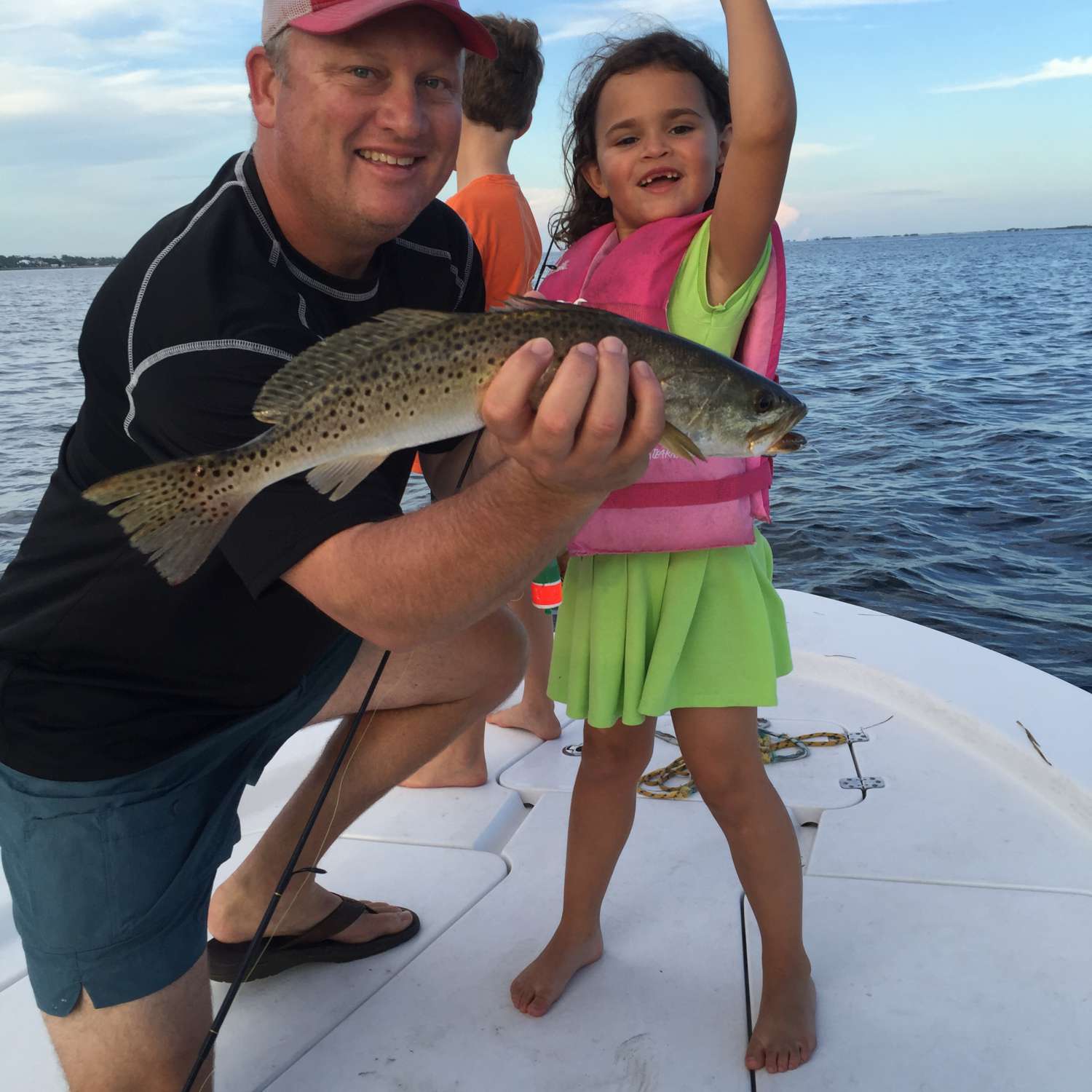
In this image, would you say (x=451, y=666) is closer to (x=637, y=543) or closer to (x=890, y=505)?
(x=637, y=543)

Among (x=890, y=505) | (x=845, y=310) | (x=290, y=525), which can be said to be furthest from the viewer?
(x=845, y=310)

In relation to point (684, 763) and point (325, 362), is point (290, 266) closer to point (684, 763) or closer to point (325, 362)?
point (325, 362)

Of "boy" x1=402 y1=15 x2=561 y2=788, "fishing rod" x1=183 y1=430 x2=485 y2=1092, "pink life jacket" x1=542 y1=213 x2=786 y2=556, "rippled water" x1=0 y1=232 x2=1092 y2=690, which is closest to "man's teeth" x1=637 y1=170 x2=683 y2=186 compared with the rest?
"pink life jacket" x1=542 y1=213 x2=786 y2=556

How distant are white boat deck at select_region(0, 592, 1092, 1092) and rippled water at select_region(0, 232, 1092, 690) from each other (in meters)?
4.05

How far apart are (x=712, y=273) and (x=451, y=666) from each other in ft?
4.77

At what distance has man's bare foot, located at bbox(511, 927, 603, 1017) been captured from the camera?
9.18 ft

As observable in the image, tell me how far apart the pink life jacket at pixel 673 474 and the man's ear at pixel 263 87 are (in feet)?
3.10

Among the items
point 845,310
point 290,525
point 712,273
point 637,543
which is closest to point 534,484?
point 290,525

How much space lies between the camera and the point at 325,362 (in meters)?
2.14

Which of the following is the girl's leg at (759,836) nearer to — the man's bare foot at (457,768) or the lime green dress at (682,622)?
the lime green dress at (682,622)

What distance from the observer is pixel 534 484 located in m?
2.04

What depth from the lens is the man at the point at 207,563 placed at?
217 centimetres

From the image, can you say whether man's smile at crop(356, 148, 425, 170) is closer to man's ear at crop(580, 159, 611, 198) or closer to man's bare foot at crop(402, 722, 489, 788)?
man's ear at crop(580, 159, 611, 198)

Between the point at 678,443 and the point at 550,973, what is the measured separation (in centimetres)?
158
